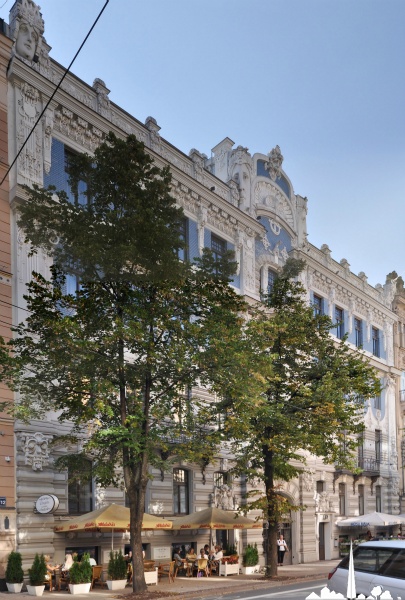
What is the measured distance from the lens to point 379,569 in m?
12.2

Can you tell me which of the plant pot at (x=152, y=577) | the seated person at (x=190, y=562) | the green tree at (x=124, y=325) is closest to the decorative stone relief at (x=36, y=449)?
the green tree at (x=124, y=325)

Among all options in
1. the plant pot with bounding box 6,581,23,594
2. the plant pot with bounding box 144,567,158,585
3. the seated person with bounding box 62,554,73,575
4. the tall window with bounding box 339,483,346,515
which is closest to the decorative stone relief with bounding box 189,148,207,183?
the plant pot with bounding box 144,567,158,585

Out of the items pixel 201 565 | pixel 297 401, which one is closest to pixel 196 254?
pixel 297 401

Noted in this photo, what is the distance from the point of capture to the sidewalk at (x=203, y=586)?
21.9 m

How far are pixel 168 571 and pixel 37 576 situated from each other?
7.06 m

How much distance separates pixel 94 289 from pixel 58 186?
21.8 feet

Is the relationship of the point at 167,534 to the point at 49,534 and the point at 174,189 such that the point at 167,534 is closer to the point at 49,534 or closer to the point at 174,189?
the point at 49,534

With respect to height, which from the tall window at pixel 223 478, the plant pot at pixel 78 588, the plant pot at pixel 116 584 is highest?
the tall window at pixel 223 478

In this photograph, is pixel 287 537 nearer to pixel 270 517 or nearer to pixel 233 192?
pixel 270 517

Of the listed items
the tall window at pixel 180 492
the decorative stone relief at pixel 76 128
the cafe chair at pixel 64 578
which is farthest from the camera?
the tall window at pixel 180 492

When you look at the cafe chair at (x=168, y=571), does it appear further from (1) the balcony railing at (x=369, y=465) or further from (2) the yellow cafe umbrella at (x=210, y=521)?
(1) the balcony railing at (x=369, y=465)

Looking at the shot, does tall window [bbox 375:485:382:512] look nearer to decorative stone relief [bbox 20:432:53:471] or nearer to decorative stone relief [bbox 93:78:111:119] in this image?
decorative stone relief [bbox 20:432:53:471]

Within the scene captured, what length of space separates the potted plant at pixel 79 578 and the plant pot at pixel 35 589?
940 millimetres

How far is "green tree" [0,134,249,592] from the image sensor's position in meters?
21.0
